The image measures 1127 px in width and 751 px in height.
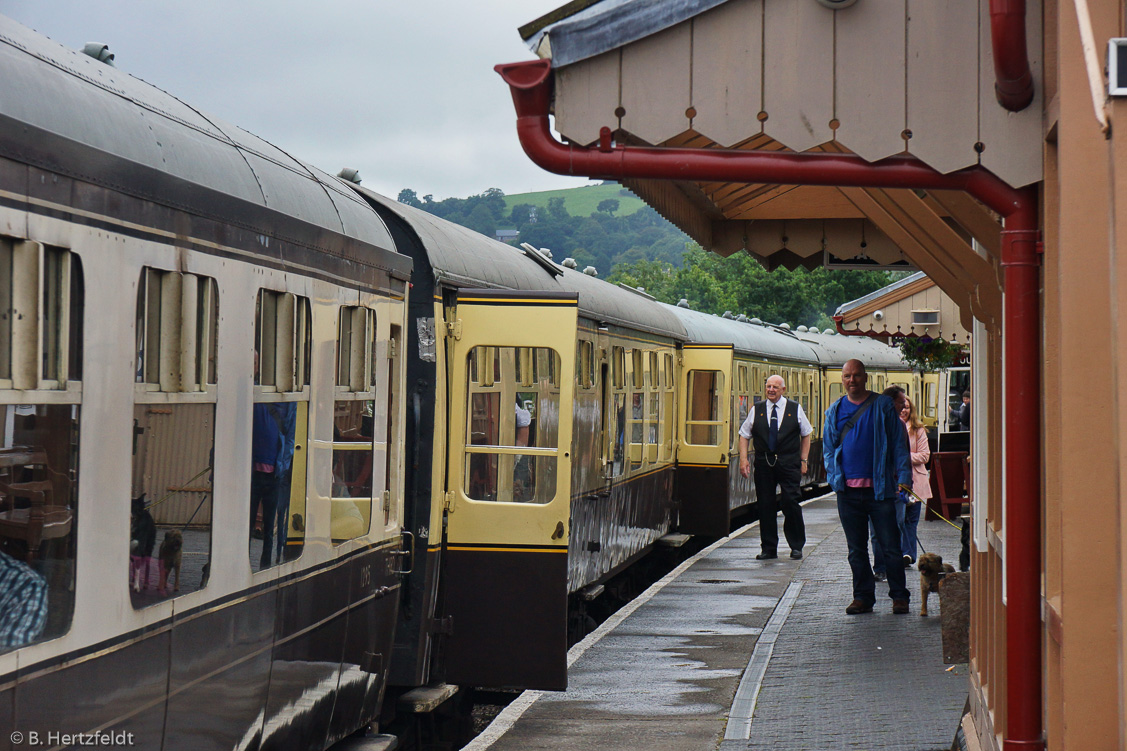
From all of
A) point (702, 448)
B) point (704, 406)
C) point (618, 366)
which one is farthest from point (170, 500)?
point (704, 406)

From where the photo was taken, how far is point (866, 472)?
10.1 m

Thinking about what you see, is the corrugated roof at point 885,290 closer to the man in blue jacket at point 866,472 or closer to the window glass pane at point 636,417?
the window glass pane at point 636,417

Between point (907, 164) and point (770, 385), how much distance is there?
10.2 m

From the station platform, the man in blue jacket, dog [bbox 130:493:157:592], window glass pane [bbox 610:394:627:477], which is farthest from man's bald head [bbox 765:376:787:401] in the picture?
dog [bbox 130:493:157:592]

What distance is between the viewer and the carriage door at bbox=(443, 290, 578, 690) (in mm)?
6973

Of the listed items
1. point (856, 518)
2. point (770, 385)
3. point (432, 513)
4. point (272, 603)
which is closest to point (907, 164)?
point (272, 603)

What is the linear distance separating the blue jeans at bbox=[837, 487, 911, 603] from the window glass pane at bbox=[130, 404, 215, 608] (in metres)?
6.85

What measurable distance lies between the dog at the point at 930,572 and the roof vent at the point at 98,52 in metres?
7.01

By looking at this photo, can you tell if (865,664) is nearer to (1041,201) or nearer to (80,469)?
(1041,201)

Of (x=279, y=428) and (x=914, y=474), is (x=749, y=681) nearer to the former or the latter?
(x=279, y=428)

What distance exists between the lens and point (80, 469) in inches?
127

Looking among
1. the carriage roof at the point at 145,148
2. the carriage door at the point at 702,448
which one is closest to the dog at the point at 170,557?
the carriage roof at the point at 145,148

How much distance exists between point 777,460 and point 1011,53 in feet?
35.5

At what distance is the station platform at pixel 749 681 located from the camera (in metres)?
6.72
